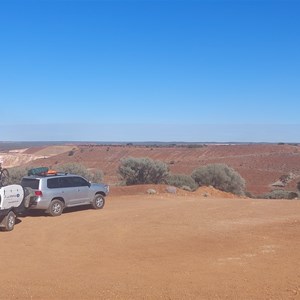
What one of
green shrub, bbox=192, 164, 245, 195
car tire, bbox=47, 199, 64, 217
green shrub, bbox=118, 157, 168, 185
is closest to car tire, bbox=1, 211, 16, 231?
car tire, bbox=47, 199, 64, 217

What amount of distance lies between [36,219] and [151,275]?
886 centimetres

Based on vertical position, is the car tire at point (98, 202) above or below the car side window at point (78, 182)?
below

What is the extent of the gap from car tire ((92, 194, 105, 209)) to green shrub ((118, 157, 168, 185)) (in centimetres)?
1685

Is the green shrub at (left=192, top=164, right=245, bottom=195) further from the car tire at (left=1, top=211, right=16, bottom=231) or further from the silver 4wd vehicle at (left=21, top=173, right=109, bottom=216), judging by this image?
the car tire at (left=1, top=211, right=16, bottom=231)

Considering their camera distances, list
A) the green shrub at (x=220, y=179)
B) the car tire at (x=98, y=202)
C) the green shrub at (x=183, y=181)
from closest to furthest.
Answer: the car tire at (x=98, y=202) < the green shrub at (x=183, y=181) < the green shrub at (x=220, y=179)

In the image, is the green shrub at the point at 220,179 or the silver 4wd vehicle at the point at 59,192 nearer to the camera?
the silver 4wd vehicle at the point at 59,192

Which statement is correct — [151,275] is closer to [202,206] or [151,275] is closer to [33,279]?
[33,279]

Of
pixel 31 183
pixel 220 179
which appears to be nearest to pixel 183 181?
pixel 220 179

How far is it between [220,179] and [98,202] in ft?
60.2

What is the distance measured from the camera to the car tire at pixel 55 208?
17.7 m

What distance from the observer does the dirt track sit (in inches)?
328

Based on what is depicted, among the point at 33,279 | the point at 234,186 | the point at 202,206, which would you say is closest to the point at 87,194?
the point at 202,206

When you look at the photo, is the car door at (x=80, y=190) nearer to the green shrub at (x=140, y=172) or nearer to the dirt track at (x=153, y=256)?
the dirt track at (x=153, y=256)

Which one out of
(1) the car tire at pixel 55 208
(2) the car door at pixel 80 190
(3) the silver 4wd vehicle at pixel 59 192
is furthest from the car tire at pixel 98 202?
(1) the car tire at pixel 55 208
